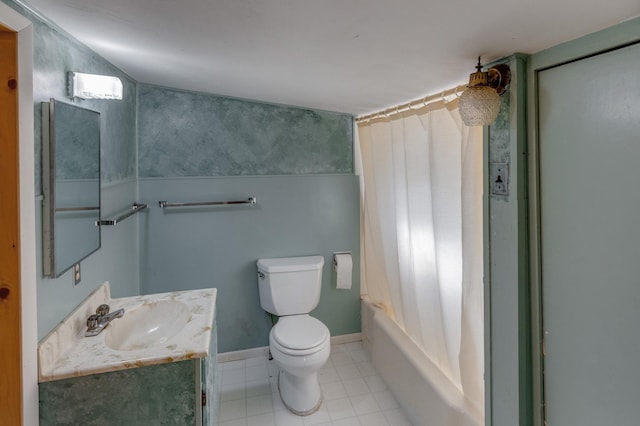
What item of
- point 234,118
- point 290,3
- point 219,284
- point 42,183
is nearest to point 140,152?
point 234,118

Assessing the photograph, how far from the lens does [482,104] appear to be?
3.95 ft

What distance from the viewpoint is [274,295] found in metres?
2.52

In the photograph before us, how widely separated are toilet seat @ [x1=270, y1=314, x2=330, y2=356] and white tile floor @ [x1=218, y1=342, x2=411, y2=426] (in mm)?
415

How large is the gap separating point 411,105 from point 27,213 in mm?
1716

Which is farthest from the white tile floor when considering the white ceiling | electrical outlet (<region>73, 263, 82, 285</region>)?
the white ceiling

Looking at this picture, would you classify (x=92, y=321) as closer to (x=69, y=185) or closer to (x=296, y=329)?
(x=69, y=185)

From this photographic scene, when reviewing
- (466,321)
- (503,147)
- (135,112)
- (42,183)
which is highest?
(135,112)

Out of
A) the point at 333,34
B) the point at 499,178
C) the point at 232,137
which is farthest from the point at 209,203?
the point at 499,178

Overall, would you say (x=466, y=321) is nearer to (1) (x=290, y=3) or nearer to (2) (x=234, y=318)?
(1) (x=290, y=3)

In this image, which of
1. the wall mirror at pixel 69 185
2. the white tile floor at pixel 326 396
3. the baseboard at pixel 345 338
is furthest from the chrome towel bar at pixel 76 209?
the baseboard at pixel 345 338

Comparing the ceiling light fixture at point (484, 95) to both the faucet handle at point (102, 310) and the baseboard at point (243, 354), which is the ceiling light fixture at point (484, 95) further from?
the baseboard at point (243, 354)

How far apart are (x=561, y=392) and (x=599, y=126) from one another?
832 millimetres

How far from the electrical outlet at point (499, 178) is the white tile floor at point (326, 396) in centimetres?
150

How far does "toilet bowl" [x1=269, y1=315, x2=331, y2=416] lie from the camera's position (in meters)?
2.08
